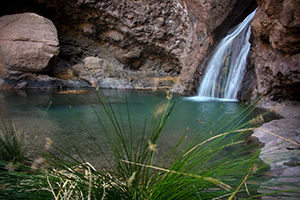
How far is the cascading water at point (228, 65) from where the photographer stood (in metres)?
4.84

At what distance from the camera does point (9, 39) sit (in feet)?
21.6

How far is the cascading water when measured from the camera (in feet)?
15.9

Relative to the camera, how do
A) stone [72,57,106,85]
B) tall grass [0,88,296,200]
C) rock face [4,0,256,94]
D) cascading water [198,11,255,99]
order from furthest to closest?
stone [72,57,106,85] → rock face [4,0,256,94] → cascading water [198,11,255,99] → tall grass [0,88,296,200]

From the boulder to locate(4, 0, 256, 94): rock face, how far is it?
190 centimetres

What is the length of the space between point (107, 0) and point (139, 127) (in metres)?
8.31

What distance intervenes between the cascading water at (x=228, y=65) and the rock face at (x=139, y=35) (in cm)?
38

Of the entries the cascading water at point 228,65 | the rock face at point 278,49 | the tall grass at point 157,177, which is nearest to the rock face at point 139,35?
the cascading water at point 228,65

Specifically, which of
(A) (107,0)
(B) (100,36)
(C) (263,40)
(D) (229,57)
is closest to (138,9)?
(A) (107,0)

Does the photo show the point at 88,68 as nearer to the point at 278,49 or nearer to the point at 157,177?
the point at 278,49

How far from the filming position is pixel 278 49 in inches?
113

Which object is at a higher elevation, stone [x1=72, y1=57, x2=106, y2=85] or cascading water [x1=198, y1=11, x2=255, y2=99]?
cascading water [x1=198, y1=11, x2=255, y2=99]

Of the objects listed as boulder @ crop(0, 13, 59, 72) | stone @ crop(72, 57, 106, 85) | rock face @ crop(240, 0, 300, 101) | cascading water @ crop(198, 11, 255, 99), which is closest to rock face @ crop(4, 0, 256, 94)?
cascading water @ crop(198, 11, 255, 99)

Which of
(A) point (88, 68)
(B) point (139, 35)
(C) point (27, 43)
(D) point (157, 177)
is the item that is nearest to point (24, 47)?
(C) point (27, 43)

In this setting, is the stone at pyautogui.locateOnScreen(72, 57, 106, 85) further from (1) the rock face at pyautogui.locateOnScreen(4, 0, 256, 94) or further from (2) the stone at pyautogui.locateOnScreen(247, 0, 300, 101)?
(2) the stone at pyautogui.locateOnScreen(247, 0, 300, 101)
